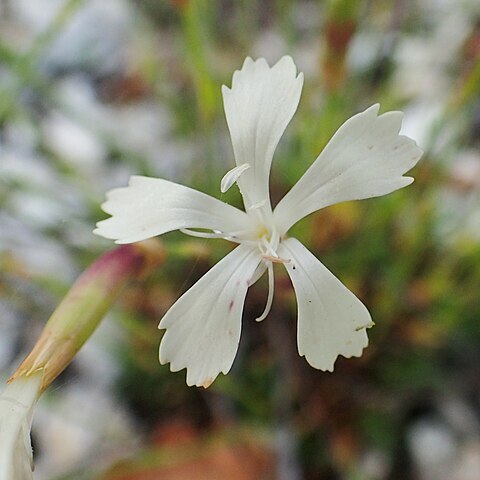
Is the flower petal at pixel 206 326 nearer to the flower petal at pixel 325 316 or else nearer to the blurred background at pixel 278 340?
the flower petal at pixel 325 316

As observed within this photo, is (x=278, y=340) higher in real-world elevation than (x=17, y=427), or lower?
higher

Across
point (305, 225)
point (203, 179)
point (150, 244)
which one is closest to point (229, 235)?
point (150, 244)

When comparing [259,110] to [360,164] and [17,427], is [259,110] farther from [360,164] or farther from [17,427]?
[17,427]

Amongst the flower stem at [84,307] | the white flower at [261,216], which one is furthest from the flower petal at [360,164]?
the flower stem at [84,307]

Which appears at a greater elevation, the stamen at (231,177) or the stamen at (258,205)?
the stamen at (231,177)

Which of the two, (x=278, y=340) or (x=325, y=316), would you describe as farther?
(x=278, y=340)

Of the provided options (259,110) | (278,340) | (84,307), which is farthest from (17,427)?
(278,340)
